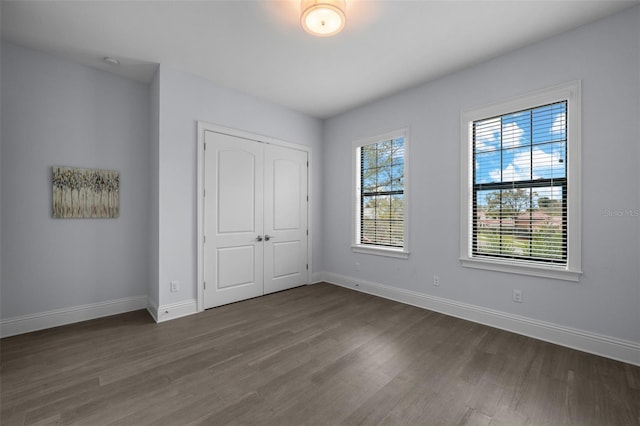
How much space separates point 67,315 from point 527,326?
4.99 metres

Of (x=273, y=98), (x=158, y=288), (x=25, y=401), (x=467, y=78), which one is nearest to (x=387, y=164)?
(x=467, y=78)

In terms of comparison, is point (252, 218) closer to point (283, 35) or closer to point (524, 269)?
point (283, 35)

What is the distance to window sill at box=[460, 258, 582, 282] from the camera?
8.69 ft

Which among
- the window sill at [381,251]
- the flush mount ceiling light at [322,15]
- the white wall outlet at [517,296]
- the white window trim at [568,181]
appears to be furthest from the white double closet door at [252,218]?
the white wall outlet at [517,296]

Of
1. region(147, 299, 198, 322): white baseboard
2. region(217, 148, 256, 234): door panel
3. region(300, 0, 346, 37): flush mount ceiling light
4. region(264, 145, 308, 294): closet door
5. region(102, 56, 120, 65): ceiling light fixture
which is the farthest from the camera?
region(264, 145, 308, 294): closet door

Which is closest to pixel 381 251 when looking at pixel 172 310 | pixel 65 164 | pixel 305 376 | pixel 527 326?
pixel 527 326

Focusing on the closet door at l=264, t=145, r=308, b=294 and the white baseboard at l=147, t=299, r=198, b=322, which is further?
the closet door at l=264, t=145, r=308, b=294

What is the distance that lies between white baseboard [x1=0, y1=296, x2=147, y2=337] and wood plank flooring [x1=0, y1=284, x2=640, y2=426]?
0.38ft

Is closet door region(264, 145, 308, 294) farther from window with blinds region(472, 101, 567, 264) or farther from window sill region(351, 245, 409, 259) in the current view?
window with blinds region(472, 101, 567, 264)

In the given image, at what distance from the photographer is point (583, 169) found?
257 cm

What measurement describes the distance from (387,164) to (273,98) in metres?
2.00

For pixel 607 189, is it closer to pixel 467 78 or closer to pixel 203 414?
pixel 467 78

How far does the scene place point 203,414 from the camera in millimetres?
1764

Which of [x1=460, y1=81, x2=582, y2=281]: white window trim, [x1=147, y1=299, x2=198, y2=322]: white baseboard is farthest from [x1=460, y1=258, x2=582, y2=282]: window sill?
[x1=147, y1=299, x2=198, y2=322]: white baseboard
